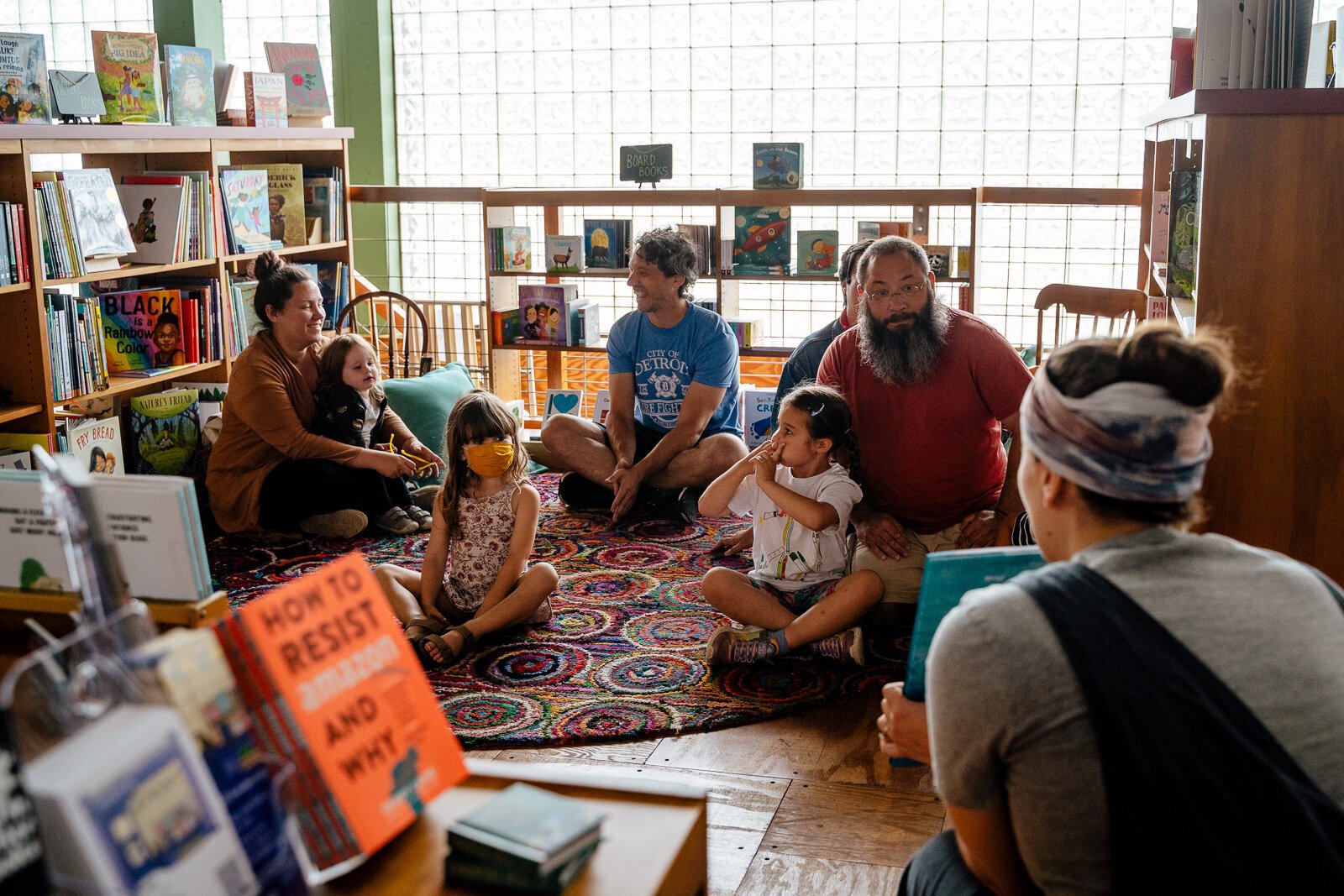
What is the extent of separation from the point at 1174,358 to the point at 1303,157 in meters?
1.58

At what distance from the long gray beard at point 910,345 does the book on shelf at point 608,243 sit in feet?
7.98

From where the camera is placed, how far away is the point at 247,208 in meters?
5.09

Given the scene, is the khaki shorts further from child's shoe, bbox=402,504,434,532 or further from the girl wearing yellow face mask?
child's shoe, bbox=402,504,434,532

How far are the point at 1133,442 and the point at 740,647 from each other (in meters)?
1.99

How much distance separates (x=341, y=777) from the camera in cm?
111

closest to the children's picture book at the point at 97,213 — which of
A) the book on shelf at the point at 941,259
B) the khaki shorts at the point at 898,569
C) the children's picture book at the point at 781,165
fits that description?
the children's picture book at the point at 781,165

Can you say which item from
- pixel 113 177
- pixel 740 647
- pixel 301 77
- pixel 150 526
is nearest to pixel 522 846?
pixel 150 526

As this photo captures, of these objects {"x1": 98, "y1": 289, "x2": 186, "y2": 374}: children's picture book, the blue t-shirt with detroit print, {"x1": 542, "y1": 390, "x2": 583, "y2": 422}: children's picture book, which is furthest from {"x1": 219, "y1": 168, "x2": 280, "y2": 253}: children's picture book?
the blue t-shirt with detroit print

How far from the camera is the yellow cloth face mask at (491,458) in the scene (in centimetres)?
320

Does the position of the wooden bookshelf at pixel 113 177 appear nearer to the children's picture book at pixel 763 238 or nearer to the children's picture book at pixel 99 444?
the children's picture book at pixel 99 444

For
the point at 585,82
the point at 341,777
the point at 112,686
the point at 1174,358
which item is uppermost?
the point at 585,82

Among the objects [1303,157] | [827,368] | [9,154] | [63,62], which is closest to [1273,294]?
[1303,157]

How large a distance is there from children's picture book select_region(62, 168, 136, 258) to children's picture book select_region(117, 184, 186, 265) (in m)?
0.14

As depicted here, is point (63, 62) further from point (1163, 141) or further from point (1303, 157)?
point (1303, 157)
